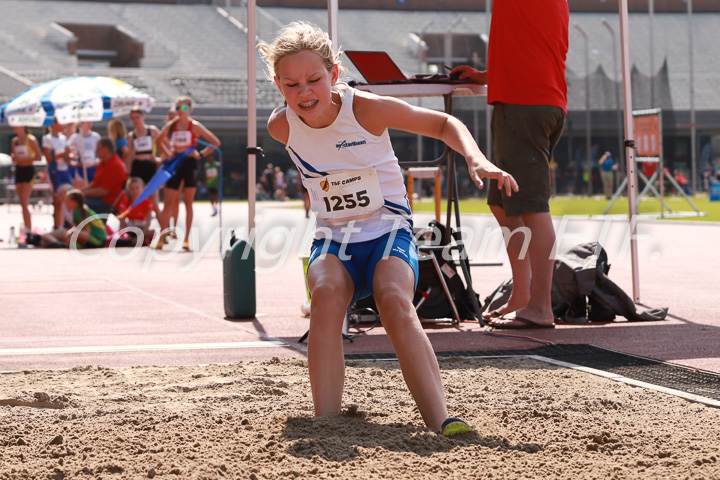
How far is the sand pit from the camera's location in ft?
10.5

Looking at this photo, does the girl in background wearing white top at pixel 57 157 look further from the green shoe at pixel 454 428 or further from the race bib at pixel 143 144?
the green shoe at pixel 454 428

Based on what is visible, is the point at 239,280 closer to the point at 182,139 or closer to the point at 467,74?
the point at 467,74

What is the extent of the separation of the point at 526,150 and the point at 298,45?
3.18 meters

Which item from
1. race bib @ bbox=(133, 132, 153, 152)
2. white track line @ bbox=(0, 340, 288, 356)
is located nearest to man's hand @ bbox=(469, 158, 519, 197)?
white track line @ bbox=(0, 340, 288, 356)

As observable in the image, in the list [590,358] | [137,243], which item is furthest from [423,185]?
[590,358]

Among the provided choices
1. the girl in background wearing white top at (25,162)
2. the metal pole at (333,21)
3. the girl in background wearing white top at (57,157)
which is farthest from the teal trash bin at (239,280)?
the girl in background wearing white top at (57,157)

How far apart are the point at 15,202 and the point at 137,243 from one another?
96.6 ft

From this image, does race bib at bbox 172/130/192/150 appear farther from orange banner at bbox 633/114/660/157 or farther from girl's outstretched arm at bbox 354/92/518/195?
orange banner at bbox 633/114/660/157

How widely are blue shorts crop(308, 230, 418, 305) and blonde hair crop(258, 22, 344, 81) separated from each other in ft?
2.38

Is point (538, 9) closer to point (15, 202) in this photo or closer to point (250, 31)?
point (250, 31)

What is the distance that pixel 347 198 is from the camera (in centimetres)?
416

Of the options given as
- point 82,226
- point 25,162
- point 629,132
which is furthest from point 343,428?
point 25,162

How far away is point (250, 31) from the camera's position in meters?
7.04

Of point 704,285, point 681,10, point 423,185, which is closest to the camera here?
point 704,285
